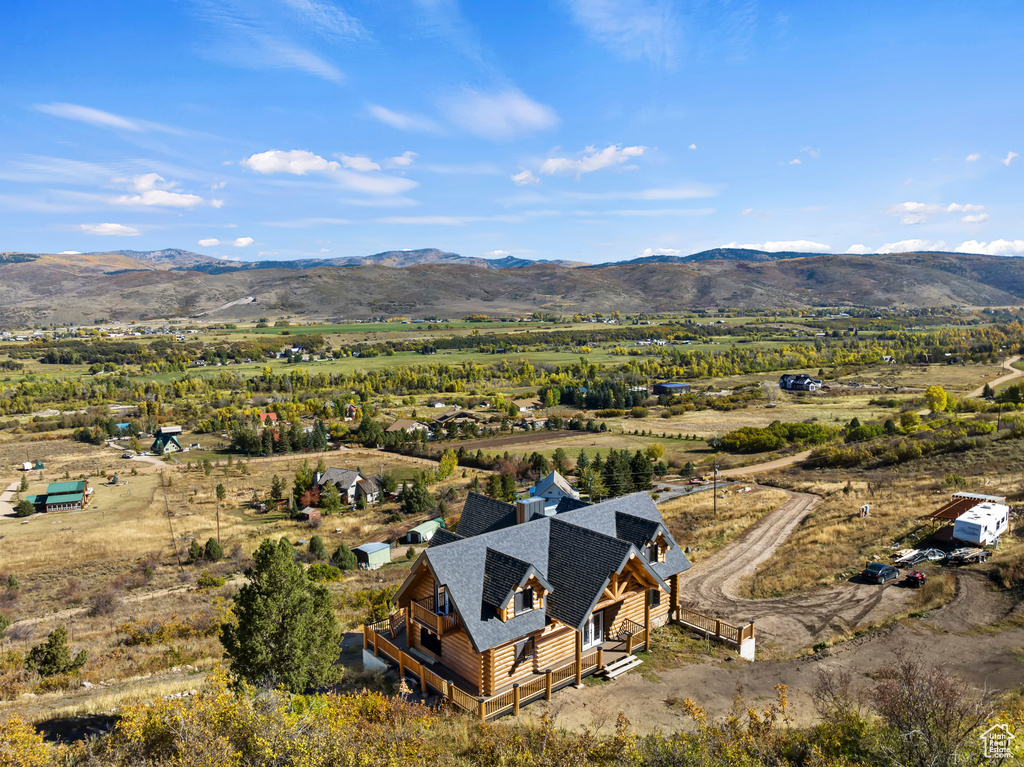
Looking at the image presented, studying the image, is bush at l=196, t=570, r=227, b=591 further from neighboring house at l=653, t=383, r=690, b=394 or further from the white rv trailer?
neighboring house at l=653, t=383, r=690, b=394

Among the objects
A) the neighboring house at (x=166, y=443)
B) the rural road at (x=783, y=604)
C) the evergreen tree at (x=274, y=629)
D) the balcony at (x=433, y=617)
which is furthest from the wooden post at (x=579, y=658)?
the neighboring house at (x=166, y=443)

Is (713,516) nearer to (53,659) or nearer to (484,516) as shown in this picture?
(484,516)

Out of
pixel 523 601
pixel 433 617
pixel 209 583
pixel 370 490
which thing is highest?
pixel 523 601

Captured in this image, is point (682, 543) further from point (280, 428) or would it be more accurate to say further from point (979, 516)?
point (280, 428)

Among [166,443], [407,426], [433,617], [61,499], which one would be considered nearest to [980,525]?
[433,617]

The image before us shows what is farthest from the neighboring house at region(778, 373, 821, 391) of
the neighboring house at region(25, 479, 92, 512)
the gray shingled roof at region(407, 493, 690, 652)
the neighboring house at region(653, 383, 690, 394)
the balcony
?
the balcony

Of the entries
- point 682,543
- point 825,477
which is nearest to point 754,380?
point 825,477
